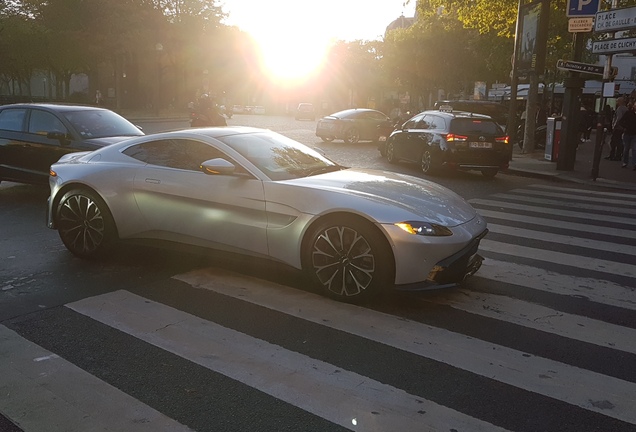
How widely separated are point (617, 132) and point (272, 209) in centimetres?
1685

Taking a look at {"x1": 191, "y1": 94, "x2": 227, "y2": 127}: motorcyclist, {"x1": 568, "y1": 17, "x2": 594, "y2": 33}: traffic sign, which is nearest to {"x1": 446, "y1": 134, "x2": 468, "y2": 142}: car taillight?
{"x1": 568, "y1": 17, "x2": 594, "y2": 33}: traffic sign

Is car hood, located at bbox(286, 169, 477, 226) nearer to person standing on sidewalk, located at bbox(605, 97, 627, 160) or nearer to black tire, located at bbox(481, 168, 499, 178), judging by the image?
black tire, located at bbox(481, 168, 499, 178)

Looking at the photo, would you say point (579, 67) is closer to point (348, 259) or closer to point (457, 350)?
point (348, 259)

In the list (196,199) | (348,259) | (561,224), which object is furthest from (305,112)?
(348,259)

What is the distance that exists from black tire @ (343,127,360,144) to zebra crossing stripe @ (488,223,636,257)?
17061 millimetres

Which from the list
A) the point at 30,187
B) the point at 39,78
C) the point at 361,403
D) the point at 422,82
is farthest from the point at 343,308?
the point at 39,78

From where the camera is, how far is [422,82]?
55.1m

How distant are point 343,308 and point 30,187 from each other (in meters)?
8.95

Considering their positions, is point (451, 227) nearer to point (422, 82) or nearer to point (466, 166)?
point (466, 166)

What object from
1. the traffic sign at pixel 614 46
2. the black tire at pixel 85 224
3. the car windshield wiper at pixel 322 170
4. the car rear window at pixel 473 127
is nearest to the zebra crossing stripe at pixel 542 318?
the car windshield wiper at pixel 322 170

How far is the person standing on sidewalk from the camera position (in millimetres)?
17953

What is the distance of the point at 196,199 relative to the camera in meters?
6.04

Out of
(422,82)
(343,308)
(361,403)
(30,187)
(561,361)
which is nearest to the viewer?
(361,403)

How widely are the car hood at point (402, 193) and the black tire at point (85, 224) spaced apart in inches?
81.1
